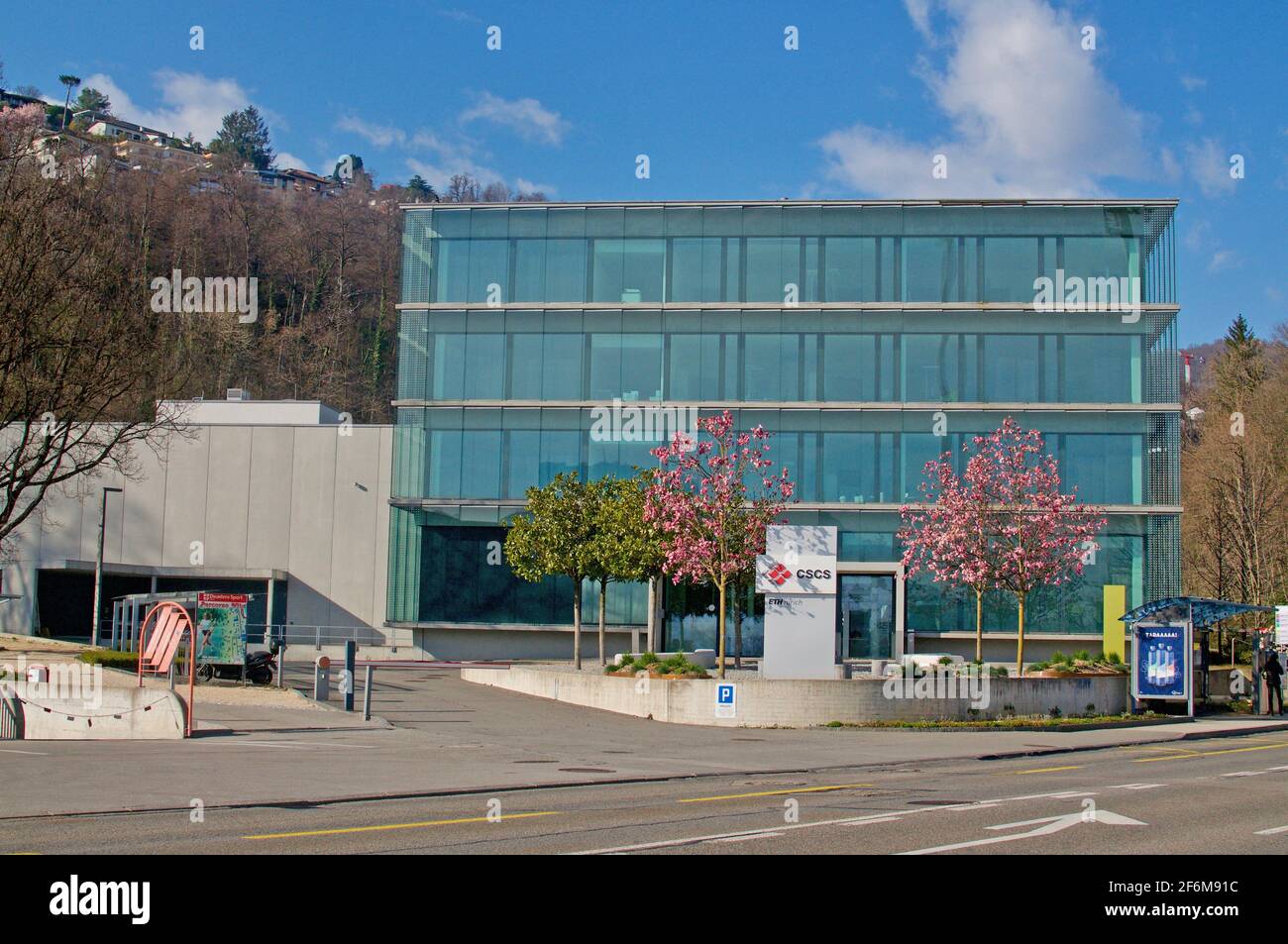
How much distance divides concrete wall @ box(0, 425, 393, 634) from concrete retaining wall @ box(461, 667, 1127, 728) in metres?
24.8

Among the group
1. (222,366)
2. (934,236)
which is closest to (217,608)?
(934,236)

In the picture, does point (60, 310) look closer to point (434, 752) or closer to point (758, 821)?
point (434, 752)

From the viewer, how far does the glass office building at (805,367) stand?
5125 cm

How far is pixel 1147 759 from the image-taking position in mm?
23625

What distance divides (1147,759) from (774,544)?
9.63m

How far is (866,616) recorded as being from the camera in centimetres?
5109

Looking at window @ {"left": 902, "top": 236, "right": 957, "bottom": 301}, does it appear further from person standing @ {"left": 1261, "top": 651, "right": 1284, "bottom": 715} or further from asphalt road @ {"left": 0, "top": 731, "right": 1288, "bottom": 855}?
asphalt road @ {"left": 0, "top": 731, "right": 1288, "bottom": 855}

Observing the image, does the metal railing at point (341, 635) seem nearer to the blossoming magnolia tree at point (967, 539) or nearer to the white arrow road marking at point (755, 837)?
the blossoming magnolia tree at point (967, 539)

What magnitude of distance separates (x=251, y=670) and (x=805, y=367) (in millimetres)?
26549

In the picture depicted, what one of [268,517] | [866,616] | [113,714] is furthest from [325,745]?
[268,517]

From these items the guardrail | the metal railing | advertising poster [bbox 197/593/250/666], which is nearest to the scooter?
advertising poster [bbox 197/593/250/666]

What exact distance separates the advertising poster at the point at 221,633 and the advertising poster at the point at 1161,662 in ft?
75.7

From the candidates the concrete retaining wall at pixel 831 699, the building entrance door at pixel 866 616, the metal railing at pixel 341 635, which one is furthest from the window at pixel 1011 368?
the metal railing at pixel 341 635

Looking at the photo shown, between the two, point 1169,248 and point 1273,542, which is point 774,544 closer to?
point 1169,248
